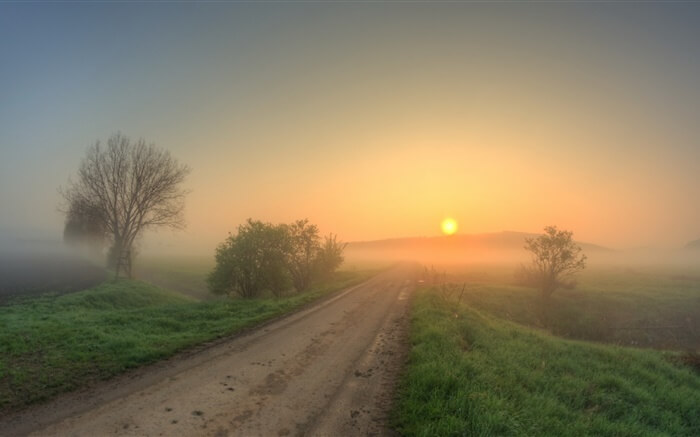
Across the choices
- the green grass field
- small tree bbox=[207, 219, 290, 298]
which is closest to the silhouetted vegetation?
small tree bbox=[207, 219, 290, 298]

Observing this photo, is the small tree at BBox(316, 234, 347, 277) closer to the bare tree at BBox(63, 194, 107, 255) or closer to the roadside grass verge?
the roadside grass verge

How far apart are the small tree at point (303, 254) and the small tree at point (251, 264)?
242 inches

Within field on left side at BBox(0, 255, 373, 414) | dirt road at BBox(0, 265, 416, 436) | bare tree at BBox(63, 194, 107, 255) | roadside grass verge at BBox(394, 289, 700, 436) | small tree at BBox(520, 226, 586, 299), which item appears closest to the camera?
dirt road at BBox(0, 265, 416, 436)

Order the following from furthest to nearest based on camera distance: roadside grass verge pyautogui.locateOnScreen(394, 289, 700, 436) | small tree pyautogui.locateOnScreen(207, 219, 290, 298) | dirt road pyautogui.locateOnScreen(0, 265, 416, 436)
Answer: small tree pyautogui.locateOnScreen(207, 219, 290, 298), roadside grass verge pyautogui.locateOnScreen(394, 289, 700, 436), dirt road pyautogui.locateOnScreen(0, 265, 416, 436)

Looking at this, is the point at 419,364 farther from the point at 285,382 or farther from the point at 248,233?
the point at 248,233

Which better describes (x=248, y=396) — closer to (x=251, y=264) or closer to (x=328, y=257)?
(x=251, y=264)

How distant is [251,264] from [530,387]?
85.6 feet

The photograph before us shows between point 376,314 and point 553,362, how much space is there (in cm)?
987

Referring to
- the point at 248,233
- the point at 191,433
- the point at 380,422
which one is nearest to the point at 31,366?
the point at 191,433

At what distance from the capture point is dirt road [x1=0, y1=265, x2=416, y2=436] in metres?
7.10

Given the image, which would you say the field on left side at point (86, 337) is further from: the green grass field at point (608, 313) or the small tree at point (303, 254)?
the green grass field at point (608, 313)

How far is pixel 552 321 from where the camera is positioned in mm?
36406

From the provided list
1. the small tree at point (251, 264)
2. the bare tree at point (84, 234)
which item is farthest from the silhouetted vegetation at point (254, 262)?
the bare tree at point (84, 234)

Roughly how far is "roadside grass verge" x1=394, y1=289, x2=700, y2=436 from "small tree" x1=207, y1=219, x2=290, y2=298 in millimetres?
18501
